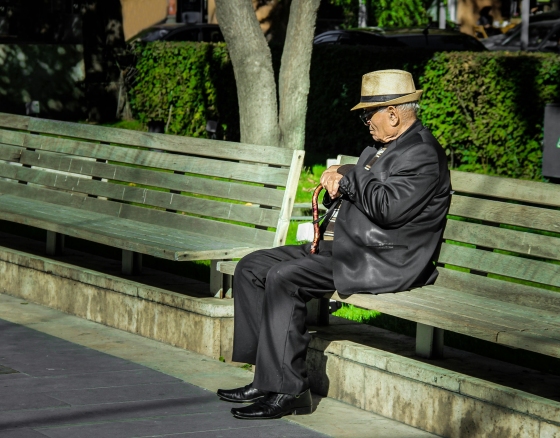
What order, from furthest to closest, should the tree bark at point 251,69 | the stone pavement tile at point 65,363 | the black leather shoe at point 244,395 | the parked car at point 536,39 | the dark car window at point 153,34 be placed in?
the dark car window at point 153,34 < the parked car at point 536,39 < the tree bark at point 251,69 < the stone pavement tile at point 65,363 < the black leather shoe at point 244,395

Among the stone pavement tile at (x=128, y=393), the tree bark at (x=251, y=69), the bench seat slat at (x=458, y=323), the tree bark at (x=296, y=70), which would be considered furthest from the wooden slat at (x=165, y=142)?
the tree bark at (x=296, y=70)

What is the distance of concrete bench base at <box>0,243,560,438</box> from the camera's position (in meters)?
4.34

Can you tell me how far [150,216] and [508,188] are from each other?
2585mm

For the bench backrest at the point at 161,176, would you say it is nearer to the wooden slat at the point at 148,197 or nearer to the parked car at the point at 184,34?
the wooden slat at the point at 148,197

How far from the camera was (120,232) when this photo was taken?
6.38 meters

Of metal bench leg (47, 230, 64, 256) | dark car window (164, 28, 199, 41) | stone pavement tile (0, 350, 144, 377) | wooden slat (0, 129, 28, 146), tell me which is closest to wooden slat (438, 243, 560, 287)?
stone pavement tile (0, 350, 144, 377)

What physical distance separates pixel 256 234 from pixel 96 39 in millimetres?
13876

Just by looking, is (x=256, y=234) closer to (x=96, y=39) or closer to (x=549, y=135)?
(x=549, y=135)

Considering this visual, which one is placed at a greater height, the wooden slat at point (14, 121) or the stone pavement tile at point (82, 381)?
the wooden slat at point (14, 121)

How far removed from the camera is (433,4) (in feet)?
128

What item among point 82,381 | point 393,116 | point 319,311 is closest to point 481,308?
point 393,116

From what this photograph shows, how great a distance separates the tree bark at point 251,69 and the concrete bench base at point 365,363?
16.7ft

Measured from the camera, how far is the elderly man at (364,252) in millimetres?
4742

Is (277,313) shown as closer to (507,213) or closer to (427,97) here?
(507,213)
